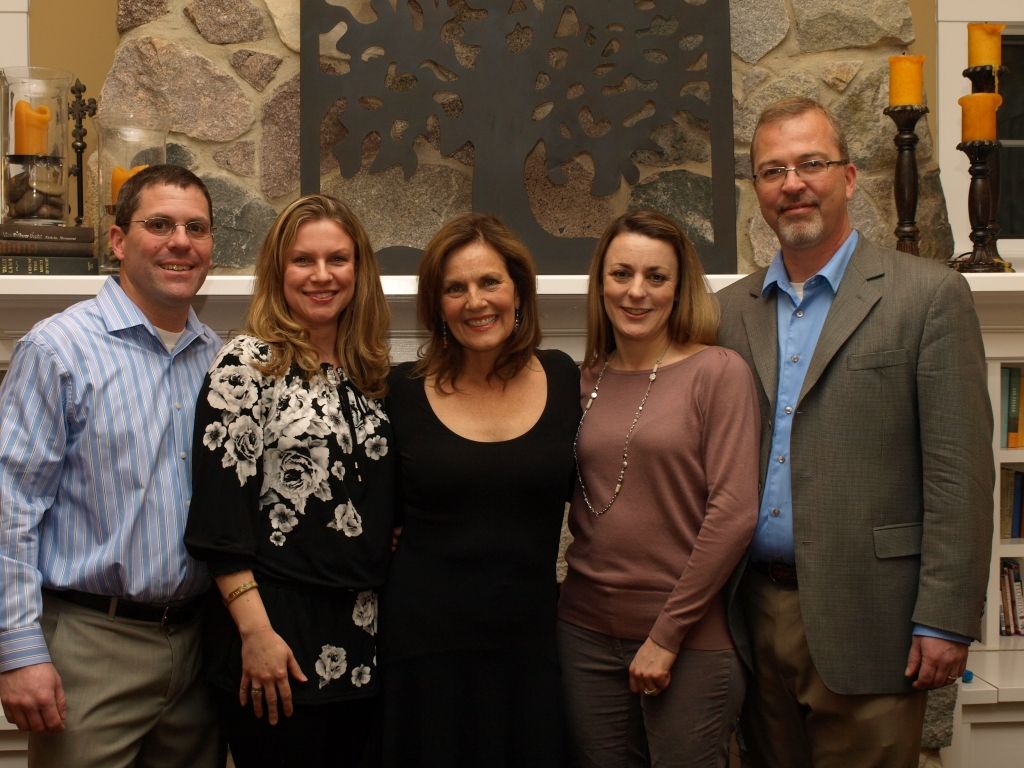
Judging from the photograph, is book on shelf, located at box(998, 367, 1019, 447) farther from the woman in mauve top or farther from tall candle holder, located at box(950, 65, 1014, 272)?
the woman in mauve top

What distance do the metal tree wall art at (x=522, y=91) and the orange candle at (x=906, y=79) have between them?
1.34 feet

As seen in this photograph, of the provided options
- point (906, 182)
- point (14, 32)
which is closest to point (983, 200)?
point (906, 182)

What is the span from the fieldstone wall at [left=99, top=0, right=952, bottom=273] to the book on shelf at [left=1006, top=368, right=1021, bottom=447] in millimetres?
496

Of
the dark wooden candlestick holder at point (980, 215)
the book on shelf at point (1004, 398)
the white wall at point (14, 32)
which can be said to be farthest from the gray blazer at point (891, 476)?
the white wall at point (14, 32)

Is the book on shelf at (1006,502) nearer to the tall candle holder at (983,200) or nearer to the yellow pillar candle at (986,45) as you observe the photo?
the tall candle holder at (983,200)

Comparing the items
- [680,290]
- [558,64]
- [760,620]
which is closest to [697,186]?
[558,64]

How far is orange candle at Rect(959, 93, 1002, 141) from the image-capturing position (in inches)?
99.7

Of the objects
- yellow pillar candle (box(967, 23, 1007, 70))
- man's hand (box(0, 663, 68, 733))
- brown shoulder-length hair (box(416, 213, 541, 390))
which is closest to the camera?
man's hand (box(0, 663, 68, 733))

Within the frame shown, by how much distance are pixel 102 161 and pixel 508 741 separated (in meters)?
1.71

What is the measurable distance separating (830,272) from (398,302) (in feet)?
3.52

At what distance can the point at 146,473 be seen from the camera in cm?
174

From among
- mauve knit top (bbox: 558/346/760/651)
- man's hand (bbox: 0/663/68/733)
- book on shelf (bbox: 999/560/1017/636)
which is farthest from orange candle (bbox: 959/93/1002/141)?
man's hand (bbox: 0/663/68/733)

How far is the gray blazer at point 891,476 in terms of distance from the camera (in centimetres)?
173

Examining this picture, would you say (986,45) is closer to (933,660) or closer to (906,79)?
(906,79)
